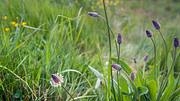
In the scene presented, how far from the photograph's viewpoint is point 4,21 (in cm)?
321

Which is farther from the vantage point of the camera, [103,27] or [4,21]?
[103,27]

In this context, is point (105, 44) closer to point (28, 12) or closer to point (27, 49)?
point (28, 12)

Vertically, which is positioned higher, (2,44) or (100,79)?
(2,44)

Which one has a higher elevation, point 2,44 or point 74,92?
point 2,44

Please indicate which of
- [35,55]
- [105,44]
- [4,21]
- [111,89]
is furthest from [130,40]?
[111,89]

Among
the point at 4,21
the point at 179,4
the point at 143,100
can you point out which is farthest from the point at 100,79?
the point at 179,4

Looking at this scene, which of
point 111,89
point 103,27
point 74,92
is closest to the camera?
point 111,89

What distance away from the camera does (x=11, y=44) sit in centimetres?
259

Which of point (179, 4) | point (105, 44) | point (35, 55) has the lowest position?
point (179, 4)

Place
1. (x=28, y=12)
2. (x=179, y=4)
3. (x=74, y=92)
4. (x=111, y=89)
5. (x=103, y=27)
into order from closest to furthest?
(x=111, y=89)
(x=74, y=92)
(x=28, y=12)
(x=103, y=27)
(x=179, y=4)

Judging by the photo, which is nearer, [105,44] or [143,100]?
[143,100]

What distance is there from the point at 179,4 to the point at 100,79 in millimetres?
Result: 7313

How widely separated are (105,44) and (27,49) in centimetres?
122

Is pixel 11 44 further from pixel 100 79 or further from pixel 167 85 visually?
pixel 167 85
